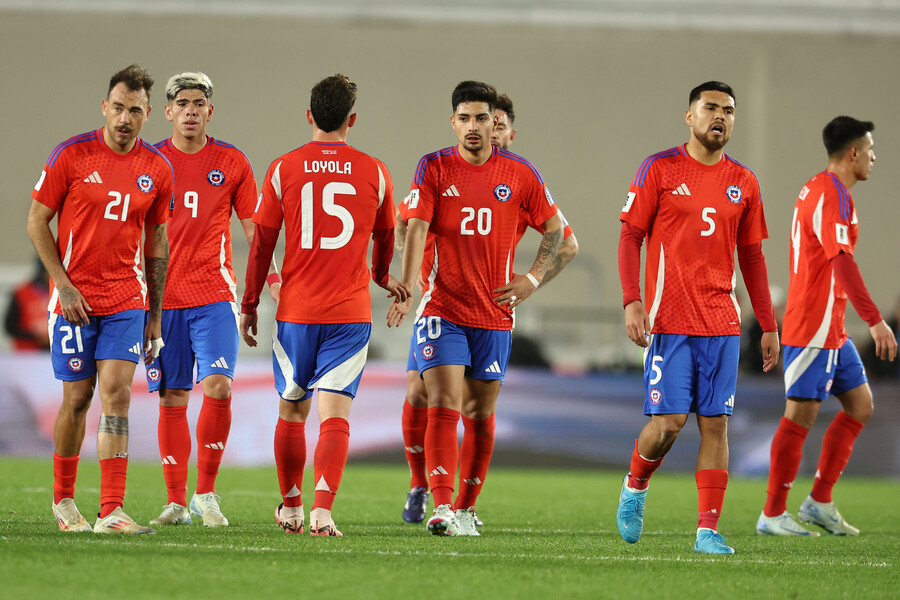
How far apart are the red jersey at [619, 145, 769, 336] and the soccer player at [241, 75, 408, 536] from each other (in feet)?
4.40

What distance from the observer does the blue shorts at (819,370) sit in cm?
689

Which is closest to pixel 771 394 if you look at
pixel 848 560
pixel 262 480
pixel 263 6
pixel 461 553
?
pixel 262 480

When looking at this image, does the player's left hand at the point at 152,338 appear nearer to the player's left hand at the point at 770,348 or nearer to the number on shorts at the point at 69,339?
the number on shorts at the point at 69,339

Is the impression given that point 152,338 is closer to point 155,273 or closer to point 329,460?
point 155,273

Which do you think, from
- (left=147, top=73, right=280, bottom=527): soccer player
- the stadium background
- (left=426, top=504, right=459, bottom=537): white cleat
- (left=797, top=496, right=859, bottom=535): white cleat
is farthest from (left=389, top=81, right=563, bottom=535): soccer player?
the stadium background

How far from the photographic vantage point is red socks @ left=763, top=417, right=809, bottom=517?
6844 millimetres

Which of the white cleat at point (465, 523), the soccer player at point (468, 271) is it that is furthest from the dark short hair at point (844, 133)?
the white cleat at point (465, 523)

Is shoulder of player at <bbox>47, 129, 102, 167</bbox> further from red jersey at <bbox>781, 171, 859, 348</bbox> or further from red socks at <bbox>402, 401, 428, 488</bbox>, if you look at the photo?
red jersey at <bbox>781, 171, 859, 348</bbox>

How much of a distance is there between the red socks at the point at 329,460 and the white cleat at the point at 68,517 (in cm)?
111

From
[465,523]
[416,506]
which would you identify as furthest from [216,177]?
[465,523]

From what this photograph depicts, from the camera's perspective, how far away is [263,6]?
63.6 ft

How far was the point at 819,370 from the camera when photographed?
22.6 feet

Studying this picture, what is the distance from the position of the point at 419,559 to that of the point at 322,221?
1.76m

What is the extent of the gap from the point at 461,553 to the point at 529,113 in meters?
15.9
